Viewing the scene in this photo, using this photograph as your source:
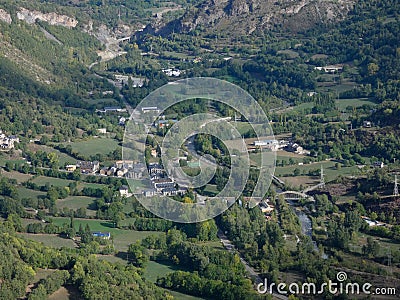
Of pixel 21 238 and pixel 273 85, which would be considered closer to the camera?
pixel 21 238

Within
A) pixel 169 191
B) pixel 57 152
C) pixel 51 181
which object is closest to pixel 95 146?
pixel 57 152

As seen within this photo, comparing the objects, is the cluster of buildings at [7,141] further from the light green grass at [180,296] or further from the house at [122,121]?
the light green grass at [180,296]

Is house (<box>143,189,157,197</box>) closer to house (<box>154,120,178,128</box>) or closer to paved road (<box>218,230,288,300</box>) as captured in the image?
paved road (<box>218,230,288,300</box>)

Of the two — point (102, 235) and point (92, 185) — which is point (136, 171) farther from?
point (102, 235)

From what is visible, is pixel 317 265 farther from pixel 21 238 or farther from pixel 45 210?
pixel 45 210

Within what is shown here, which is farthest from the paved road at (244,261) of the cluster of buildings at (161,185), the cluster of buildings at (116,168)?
the cluster of buildings at (116,168)

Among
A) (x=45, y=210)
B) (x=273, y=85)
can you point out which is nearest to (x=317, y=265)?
(x=45, y=210)
